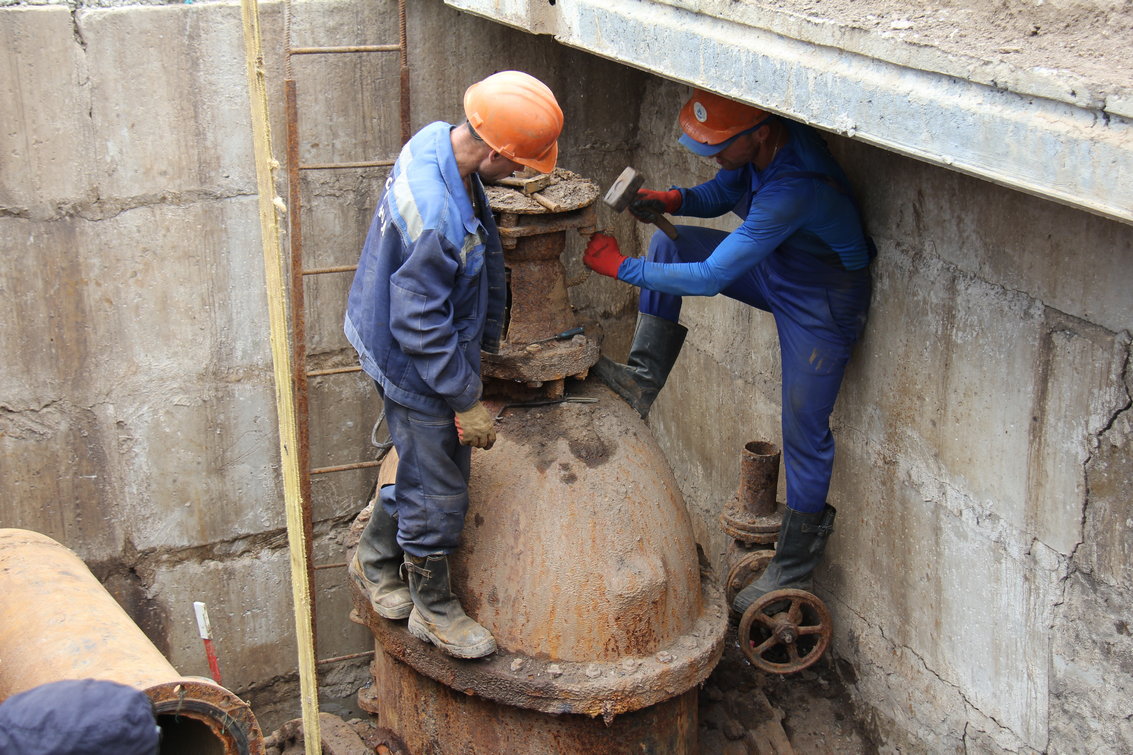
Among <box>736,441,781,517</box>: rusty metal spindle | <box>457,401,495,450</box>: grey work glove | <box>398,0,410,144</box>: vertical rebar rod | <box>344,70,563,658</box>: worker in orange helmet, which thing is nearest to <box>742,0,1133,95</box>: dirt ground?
<box>344,70,563,658</box>: worker in orange helmet

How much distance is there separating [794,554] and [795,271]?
1137 mm

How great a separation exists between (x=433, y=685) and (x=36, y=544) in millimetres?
1718

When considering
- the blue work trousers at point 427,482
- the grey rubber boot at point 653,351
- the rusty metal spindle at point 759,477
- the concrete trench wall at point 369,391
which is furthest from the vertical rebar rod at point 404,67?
the rusty metal spindle at point 759,477

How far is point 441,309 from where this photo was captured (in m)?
3.45

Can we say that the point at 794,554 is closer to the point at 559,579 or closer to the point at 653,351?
the point at 653,351

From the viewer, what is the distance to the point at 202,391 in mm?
5371

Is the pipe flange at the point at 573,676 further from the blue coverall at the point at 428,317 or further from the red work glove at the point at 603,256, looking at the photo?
the red work glove at the point at 603,256

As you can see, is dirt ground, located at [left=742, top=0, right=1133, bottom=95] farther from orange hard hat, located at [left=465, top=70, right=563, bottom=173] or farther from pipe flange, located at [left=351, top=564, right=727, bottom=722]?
pipe flange, located at [left=351, top=564, right=727, bottom=722]

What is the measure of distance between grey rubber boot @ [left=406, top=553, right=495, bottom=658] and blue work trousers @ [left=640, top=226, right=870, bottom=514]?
148 cm

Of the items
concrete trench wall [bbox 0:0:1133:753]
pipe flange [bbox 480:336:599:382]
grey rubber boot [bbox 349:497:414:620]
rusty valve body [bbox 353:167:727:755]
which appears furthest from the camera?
grey rubber boot [bbox 349:497:414:620]

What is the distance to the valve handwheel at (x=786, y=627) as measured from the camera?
4418 mm

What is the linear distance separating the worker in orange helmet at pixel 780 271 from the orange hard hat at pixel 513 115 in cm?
68

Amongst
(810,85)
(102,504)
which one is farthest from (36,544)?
(810,85)

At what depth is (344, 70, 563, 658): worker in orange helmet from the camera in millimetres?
3434
